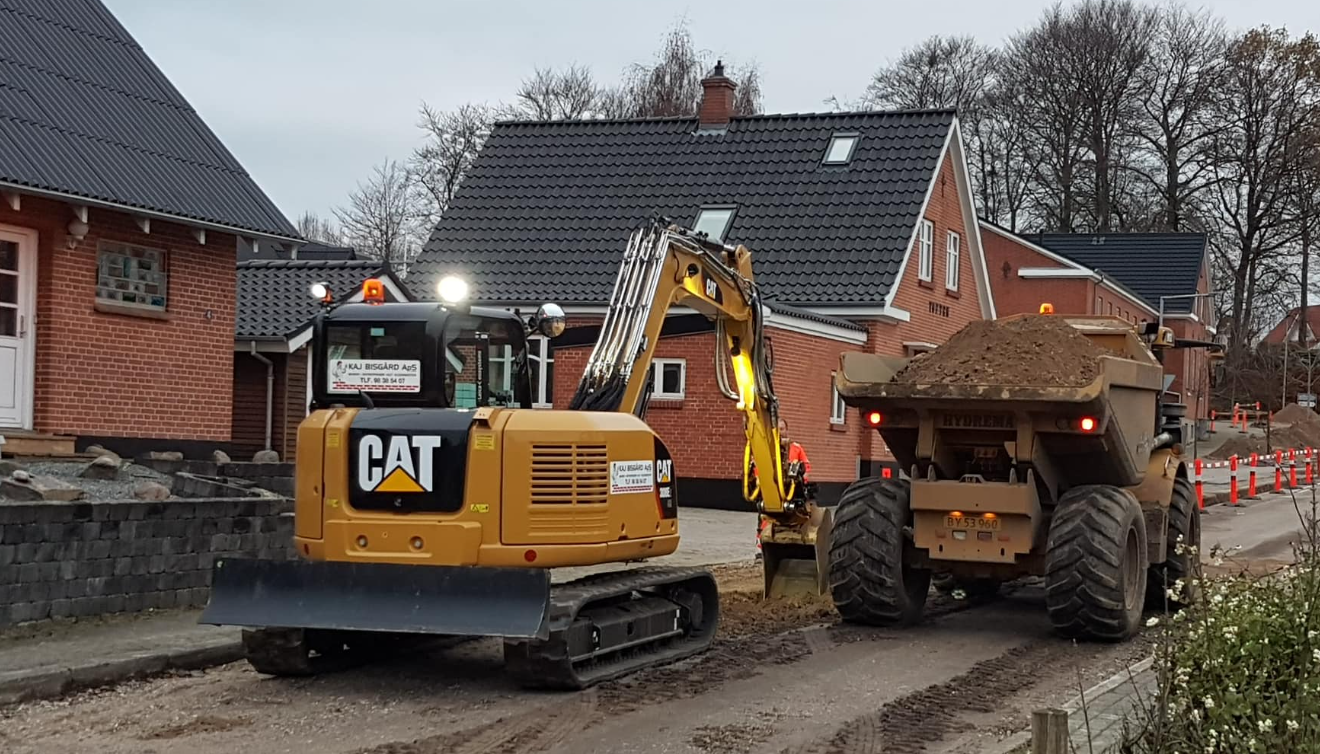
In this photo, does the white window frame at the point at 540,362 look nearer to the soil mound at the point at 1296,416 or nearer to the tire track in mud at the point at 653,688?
the tire track in mud at the point at 653,688

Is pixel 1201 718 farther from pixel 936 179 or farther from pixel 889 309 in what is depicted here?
pixel 936 179

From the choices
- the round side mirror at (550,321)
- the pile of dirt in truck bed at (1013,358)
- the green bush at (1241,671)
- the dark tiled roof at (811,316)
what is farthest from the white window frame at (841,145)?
the green bush at (1241,671)

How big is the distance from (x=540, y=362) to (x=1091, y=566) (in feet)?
14.1

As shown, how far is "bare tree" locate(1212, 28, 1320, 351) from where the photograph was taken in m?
56.8

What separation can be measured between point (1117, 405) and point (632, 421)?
13.2 ft

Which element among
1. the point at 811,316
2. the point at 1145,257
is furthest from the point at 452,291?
the point at 1145,257

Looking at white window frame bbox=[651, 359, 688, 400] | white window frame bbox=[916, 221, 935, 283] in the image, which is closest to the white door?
white window frame bbox=[651, 359, 688, 400]

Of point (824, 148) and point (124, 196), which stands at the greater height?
point (824, 148)

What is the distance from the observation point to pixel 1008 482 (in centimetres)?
1227

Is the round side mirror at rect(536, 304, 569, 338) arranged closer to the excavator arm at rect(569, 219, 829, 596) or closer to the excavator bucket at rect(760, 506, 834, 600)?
the excavator arm at rect(569, 219, 829, 596)

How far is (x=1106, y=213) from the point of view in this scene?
207ft

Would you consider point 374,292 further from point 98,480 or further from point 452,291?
point 98,480

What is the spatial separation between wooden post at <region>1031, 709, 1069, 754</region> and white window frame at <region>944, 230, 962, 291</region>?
1044 inches

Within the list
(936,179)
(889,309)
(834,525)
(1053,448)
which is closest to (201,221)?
(834,525)
